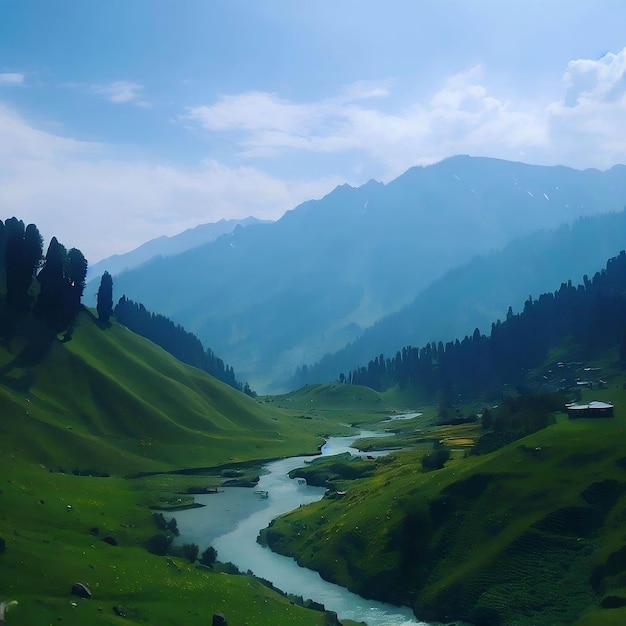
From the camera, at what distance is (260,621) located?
59031mm

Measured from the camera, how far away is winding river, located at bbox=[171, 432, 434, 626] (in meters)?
70.7

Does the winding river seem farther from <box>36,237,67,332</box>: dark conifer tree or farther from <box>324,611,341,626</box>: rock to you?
<box>36,237,67,332</box>: dark conifer tree

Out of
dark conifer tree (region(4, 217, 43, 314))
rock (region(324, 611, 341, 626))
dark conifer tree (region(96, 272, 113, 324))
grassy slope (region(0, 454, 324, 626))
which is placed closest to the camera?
grassy slope (region(0, 454, 324, 626))

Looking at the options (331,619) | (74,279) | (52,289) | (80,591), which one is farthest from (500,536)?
(74,279)

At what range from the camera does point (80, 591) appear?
53.5m

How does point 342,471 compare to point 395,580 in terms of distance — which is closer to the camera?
point 395,580

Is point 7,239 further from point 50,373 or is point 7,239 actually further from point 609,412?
point 609,412

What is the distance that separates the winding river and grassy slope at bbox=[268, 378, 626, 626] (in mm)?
2129

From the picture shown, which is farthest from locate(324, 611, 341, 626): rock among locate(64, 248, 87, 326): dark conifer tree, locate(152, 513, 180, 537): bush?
locate(64, 248, 87, 326): dark conifer tree

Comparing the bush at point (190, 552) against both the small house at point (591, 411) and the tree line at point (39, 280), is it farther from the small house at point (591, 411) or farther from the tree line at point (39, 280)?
the tree line at point (39, 280)

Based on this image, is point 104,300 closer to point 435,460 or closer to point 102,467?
point 102,467

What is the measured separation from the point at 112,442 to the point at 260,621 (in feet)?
301

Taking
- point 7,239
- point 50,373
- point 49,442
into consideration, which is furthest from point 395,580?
point 7,239

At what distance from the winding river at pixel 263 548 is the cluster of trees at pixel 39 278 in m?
67.5
